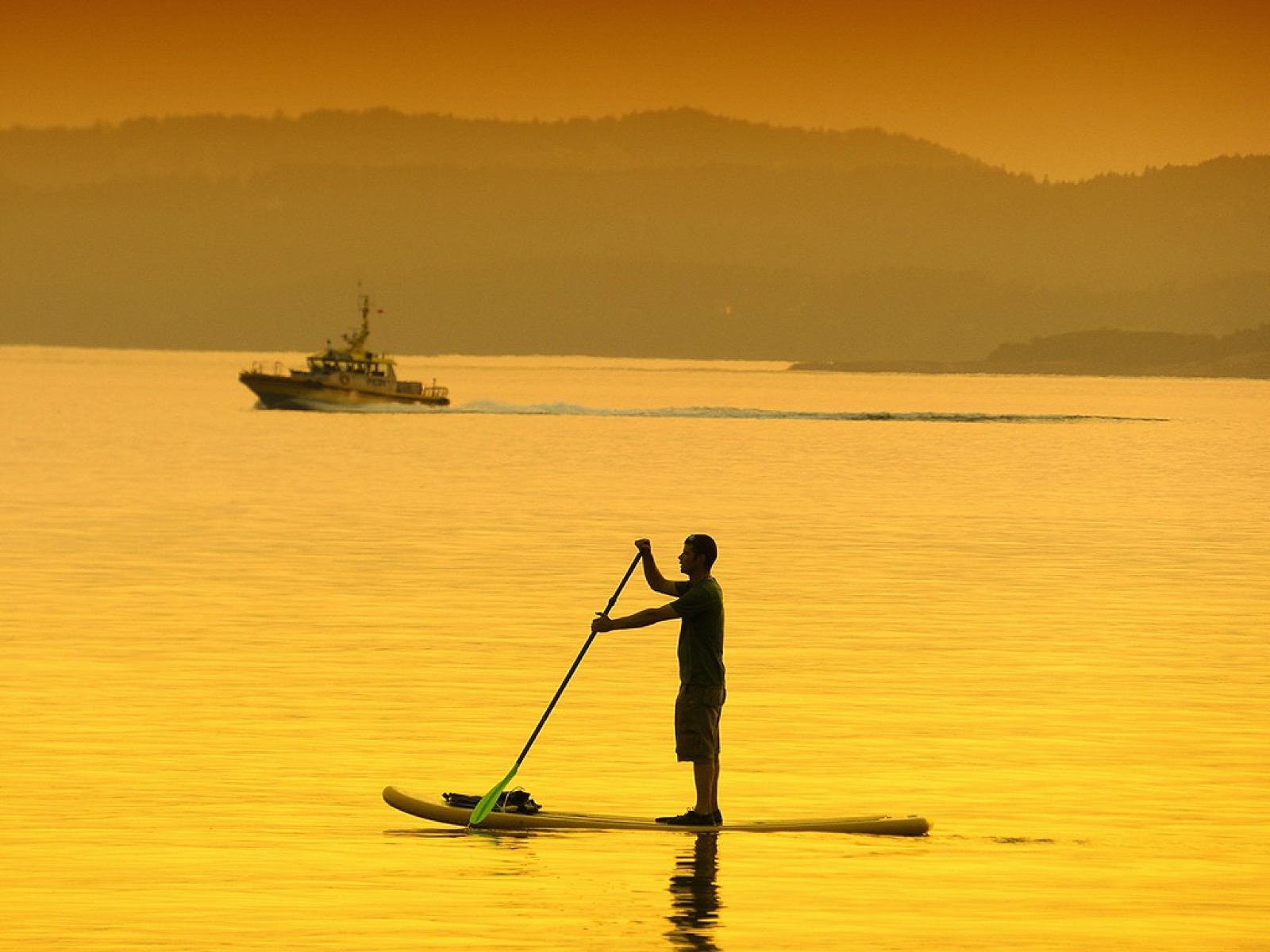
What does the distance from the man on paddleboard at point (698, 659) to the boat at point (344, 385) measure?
484 feet

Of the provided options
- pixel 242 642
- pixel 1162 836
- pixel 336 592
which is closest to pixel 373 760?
pixel 1162 836

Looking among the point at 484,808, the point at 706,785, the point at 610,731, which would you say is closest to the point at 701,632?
the point at 706,785

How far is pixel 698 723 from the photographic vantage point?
1842 cm

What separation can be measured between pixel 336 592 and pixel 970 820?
22107 millimetres

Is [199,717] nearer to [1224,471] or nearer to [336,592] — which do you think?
[336,592]

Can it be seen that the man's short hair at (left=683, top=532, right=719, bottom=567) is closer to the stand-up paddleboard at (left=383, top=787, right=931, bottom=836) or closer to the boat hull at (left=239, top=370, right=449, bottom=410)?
the stand-up paddleboard at (left=383, top=787, right=931, bottom=836)

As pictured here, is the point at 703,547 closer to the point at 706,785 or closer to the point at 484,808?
the point at 706,785

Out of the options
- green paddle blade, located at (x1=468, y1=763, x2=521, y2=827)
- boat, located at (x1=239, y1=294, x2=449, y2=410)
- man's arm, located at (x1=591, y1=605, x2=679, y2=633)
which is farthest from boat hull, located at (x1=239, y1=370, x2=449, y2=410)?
man's arm, located at (x1=591, y1=605, x2=679, y2=633)

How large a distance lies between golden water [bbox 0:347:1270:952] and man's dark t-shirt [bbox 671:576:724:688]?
1.34 m

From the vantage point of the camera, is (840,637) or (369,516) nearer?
(840,637)

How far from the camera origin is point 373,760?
73.6 ft

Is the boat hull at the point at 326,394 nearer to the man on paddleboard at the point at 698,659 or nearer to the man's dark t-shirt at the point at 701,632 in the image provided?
the man on paddleboard at the point at 698,659

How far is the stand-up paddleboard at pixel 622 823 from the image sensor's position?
1883 centimetres

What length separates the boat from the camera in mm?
169250
